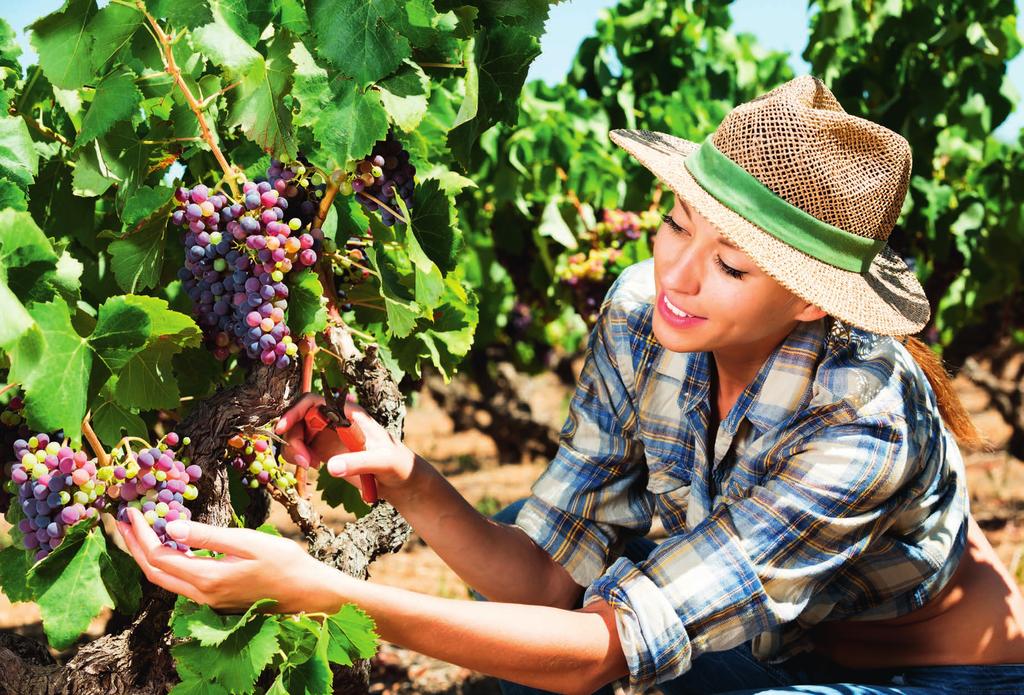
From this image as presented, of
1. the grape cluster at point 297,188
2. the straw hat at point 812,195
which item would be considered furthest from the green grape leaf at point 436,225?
the straw hat at point 812,195

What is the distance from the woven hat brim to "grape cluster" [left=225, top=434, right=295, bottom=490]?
838mm

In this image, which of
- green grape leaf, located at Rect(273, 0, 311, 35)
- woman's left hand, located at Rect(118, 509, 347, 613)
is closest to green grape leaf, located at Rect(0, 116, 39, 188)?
green grape leaf, located at Rect(273, 0, 311, 35)

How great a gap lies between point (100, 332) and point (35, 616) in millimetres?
3032

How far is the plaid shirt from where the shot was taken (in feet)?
6.06

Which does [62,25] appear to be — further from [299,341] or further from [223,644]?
[223,644]

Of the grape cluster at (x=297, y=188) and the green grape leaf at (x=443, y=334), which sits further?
the green grape leaf at (x=443, y=334)

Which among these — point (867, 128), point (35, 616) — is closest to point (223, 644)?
point (867, 128)

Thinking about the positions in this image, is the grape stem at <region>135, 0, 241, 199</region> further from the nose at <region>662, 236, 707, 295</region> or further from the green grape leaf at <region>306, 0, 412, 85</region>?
the nose at <region>662, 236, 707, 295</region>

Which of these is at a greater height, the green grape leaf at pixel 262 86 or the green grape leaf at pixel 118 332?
the green grape leaf at pixel 262 86

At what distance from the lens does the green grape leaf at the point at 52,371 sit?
1.44m

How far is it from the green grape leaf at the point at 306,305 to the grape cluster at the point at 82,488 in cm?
29

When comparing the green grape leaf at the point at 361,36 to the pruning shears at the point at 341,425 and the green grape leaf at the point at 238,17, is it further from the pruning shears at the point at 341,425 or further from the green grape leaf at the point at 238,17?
the pruning shears at the point at 341,425

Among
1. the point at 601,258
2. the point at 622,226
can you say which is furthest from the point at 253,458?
the point at 622,226

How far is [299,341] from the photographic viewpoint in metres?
1.94
